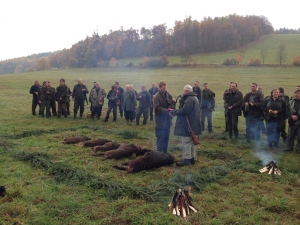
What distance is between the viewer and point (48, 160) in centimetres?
767

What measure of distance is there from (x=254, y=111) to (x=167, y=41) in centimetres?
6329

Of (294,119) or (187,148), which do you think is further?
(294,119)

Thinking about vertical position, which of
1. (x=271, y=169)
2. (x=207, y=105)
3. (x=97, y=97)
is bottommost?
(x=271, y=169)

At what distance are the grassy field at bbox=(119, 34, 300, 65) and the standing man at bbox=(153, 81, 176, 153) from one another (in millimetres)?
52635

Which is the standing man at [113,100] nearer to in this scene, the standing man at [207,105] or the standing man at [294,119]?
the standing man at [207,105]

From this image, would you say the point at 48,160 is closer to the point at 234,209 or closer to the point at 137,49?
the point at 234,209

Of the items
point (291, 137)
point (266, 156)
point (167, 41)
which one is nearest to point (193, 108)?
point (266, 156)

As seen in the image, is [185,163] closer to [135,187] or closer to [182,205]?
[135,187]

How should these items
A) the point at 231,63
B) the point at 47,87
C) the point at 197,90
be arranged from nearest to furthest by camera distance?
the point at 197,90 → the point at 47,87 → the point at 231,63

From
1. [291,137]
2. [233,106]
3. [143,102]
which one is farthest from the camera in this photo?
[143,102]

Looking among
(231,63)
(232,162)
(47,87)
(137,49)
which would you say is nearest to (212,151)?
(232,162)

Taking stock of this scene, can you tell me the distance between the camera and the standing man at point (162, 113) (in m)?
8.16

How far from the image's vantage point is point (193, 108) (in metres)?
7.57

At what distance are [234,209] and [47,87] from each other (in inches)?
498
